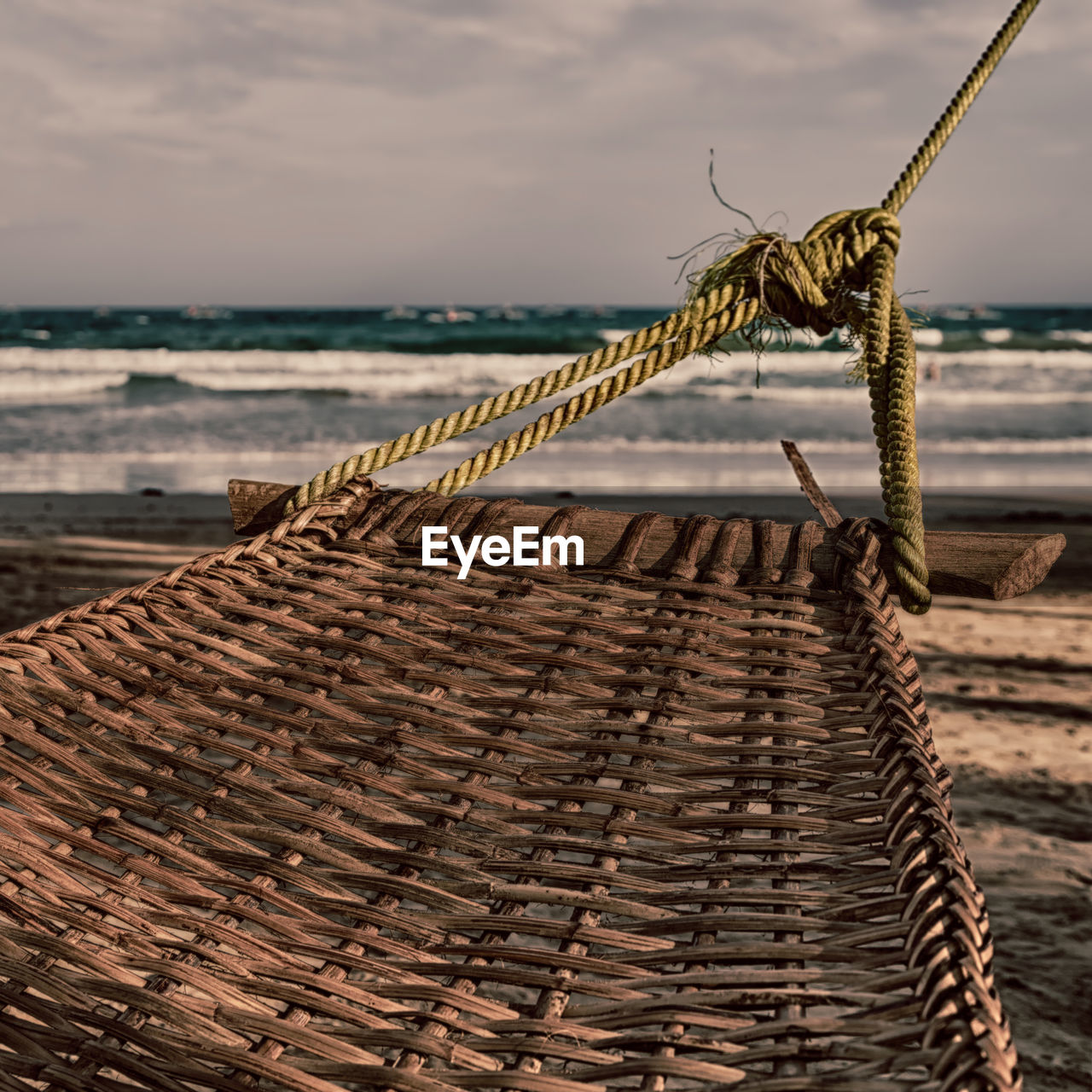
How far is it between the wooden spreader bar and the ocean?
1.30 feet

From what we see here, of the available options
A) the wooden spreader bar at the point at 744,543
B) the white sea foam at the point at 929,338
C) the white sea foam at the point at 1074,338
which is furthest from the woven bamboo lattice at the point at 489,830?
the white sea foam at the point at 1074,338

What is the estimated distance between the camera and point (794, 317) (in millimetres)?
1665

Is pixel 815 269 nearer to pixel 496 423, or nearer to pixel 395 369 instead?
pixel 496 423

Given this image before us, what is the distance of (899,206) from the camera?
169 centimetres

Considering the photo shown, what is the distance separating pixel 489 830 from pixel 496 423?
10.9 m

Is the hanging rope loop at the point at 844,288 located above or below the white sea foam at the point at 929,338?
below

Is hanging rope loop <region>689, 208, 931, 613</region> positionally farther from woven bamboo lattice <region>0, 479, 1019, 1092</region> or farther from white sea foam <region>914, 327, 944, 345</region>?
white sea foam <region>914, 327, 944, 345</region>

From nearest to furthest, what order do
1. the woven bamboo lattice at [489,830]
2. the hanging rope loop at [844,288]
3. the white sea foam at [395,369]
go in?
the woven bamboo lattice at [489,830] < the hanging rope loop at [844,288] < the white sea foam at [395,369]

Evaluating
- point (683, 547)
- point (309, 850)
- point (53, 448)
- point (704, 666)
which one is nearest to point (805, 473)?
point (683, 547)

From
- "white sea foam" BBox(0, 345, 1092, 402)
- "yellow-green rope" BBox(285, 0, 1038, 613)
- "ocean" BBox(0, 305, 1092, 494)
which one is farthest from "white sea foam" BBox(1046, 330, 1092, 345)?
"yellow-green rope" BBox(285, 0, 1038, 613)

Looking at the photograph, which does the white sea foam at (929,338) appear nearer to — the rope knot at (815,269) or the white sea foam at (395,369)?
the white sea foam at (395,369)

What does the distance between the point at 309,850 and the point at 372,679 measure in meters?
0.31

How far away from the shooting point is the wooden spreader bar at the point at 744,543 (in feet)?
4.39

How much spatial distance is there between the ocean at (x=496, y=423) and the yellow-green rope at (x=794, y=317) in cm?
11
